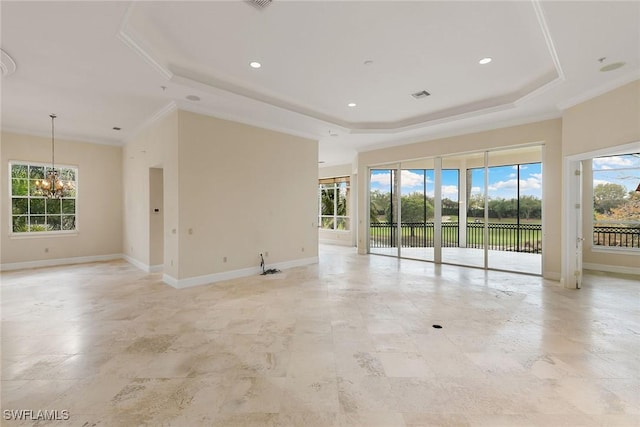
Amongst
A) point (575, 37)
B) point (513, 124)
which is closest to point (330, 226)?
point (513, 124)

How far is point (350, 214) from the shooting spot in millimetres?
10711

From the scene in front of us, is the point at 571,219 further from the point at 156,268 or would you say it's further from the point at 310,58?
the point at 156,268

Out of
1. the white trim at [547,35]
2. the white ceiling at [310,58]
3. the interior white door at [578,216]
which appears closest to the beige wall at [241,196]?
the white ceiling at [310,58]

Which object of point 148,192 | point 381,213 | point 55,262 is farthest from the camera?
point 381,213

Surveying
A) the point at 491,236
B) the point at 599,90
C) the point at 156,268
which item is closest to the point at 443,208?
the point at 491,236

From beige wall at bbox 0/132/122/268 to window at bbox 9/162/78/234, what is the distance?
0.16 metres

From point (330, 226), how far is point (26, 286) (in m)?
8.64

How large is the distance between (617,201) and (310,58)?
7537 mm

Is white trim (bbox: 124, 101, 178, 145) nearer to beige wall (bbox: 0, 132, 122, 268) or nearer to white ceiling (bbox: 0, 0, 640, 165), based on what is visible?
white ceiling (bbox: 0, 0, 640, 165)

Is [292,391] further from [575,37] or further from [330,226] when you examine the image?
[330,226]

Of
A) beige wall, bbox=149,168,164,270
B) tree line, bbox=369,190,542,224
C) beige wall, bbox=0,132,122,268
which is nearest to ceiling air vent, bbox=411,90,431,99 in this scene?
tree line, bbox=369,190,542,224

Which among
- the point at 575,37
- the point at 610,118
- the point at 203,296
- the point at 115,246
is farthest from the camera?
the point at 115,246

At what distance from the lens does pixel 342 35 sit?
318cm

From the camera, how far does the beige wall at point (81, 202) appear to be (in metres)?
6.27
